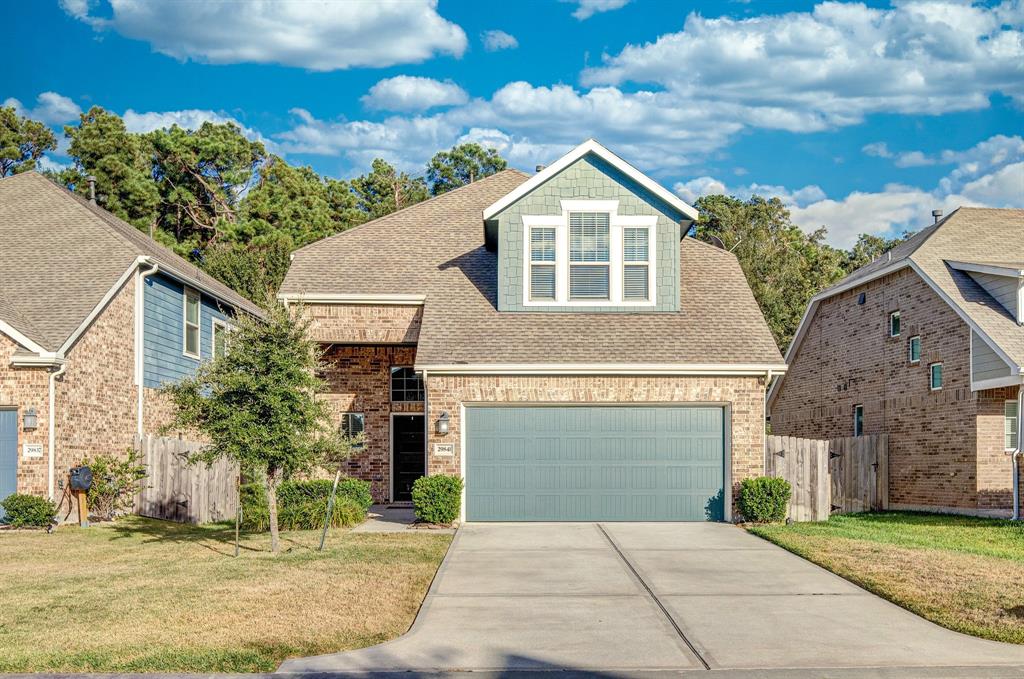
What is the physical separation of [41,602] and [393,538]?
6.38 metres

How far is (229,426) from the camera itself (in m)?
14.4

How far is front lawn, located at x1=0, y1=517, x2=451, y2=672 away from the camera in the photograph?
879 cm

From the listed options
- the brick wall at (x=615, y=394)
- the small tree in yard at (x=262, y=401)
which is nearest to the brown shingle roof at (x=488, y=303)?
the brick wall at (x=615, y=394)

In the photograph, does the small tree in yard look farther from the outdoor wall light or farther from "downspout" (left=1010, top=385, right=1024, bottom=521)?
"downspout" (left=1010, top=385, right=1024, bottom=521)

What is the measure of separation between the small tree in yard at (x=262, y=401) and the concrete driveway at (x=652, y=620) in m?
2.85

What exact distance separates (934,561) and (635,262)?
871 centimetres

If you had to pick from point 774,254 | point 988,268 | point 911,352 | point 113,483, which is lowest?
point 113,483

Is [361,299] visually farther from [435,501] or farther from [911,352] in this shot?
[911,352]

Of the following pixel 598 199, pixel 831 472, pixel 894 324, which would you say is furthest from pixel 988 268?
pixel 598 199

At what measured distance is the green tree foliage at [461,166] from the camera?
188 feet

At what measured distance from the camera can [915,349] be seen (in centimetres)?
2388

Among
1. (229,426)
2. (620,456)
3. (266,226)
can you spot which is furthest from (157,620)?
(266,226)

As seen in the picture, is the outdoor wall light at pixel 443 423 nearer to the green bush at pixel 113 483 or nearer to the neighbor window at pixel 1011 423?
the green bush at pixel 113 483

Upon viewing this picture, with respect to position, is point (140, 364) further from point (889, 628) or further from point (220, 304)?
point (889, 628)
